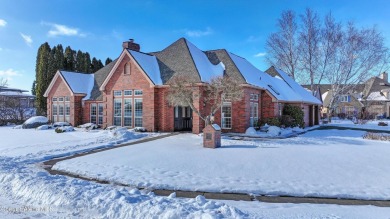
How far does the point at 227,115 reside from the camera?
1966 centimetres

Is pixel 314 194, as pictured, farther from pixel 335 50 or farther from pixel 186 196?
pixel 335 50

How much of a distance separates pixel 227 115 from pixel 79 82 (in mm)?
16576

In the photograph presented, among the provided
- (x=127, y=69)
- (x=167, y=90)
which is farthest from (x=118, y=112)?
(x=167, y=90)

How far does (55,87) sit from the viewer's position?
27.9m

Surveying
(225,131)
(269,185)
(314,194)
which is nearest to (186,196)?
(269,185)

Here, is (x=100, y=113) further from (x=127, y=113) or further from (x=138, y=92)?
(x=138, y=92)

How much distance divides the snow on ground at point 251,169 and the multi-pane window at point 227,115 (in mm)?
6370

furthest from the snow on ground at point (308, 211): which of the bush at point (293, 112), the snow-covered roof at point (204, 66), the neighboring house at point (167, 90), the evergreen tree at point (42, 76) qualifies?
the evergreen tree at point (42, 76)

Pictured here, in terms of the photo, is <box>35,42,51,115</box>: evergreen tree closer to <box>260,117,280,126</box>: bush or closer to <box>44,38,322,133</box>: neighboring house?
<box>44,38,322,133</box>: neighboring house

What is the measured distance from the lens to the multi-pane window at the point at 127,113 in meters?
21.3

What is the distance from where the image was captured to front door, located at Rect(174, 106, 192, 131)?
68.8 feet

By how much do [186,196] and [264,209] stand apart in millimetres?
1932

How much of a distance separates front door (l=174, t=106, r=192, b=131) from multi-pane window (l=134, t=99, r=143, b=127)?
2.73m

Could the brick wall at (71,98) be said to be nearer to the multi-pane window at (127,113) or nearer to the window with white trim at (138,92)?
the multi-pane window at (127,113)
